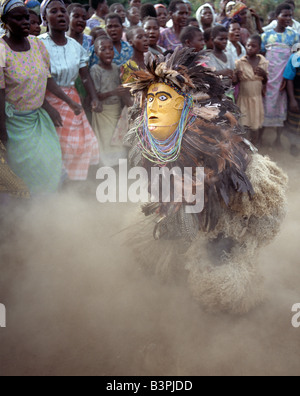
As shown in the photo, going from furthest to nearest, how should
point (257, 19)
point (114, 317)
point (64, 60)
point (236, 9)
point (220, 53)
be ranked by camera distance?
point (257, 19)
point (236, 9)
point (220, 53)
point (64, 60)
point (114, 317)

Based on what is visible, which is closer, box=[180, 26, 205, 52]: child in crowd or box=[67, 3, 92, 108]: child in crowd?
box=[180, 26, 205, 52]: child in crowd

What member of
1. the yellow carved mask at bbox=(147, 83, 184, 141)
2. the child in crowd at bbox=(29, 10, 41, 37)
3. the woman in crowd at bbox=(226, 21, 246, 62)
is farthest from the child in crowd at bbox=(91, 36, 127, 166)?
the yellow carved mask at bbox=(147, 83, 184, 141)

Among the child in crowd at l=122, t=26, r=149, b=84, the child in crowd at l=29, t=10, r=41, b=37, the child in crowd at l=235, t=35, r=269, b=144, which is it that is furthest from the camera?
the child in crowd at l=235, t=35, r=269, b=144

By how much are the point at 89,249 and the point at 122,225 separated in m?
0.43

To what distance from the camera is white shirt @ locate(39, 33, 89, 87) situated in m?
3.60

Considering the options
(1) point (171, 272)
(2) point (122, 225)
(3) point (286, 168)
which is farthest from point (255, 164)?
(3) point (286, 168)

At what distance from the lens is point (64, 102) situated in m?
3.76

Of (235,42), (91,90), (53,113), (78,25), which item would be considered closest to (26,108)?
(53,113)

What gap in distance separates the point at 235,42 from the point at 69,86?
264 cm

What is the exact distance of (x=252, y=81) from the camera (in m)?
4.97

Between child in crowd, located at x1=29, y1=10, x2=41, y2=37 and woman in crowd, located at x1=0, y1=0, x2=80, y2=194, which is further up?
child in crowd, located at x1=29, y1=10, x2=41, y2=37

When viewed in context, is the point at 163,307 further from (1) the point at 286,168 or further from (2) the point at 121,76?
(1) the point at 286,168

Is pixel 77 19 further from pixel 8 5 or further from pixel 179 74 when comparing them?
pixel 179 74

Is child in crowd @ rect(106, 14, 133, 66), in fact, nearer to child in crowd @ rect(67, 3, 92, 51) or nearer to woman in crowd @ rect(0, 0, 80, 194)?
child in crowd @ rect(67, 3, 92, 51)
